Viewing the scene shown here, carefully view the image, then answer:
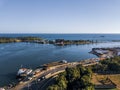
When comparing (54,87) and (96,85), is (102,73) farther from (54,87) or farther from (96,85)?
(54,87)

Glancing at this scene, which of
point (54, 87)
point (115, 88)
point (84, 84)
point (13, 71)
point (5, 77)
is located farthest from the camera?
point (13, 71)

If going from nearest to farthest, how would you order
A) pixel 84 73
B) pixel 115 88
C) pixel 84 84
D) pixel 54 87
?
pixel 54 87 → pixel 84 84 → pixel 115 88 → pixel 84 73

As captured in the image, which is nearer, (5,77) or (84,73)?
(84,73)

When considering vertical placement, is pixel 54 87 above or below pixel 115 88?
above

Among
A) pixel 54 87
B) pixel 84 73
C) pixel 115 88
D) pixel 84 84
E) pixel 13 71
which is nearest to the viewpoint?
pixel 54 87

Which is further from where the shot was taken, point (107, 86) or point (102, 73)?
point (102, 73)

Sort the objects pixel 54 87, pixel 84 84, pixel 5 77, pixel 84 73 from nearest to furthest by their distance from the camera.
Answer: pixel 54 87
pixel 84 84
pixel 84 73
pixel 5 77

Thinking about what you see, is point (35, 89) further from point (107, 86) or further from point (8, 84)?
point (107, 86)

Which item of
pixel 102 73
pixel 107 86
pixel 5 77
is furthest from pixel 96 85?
pixel 5 77

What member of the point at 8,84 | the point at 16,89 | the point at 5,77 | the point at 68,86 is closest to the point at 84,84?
the point at 68,86
